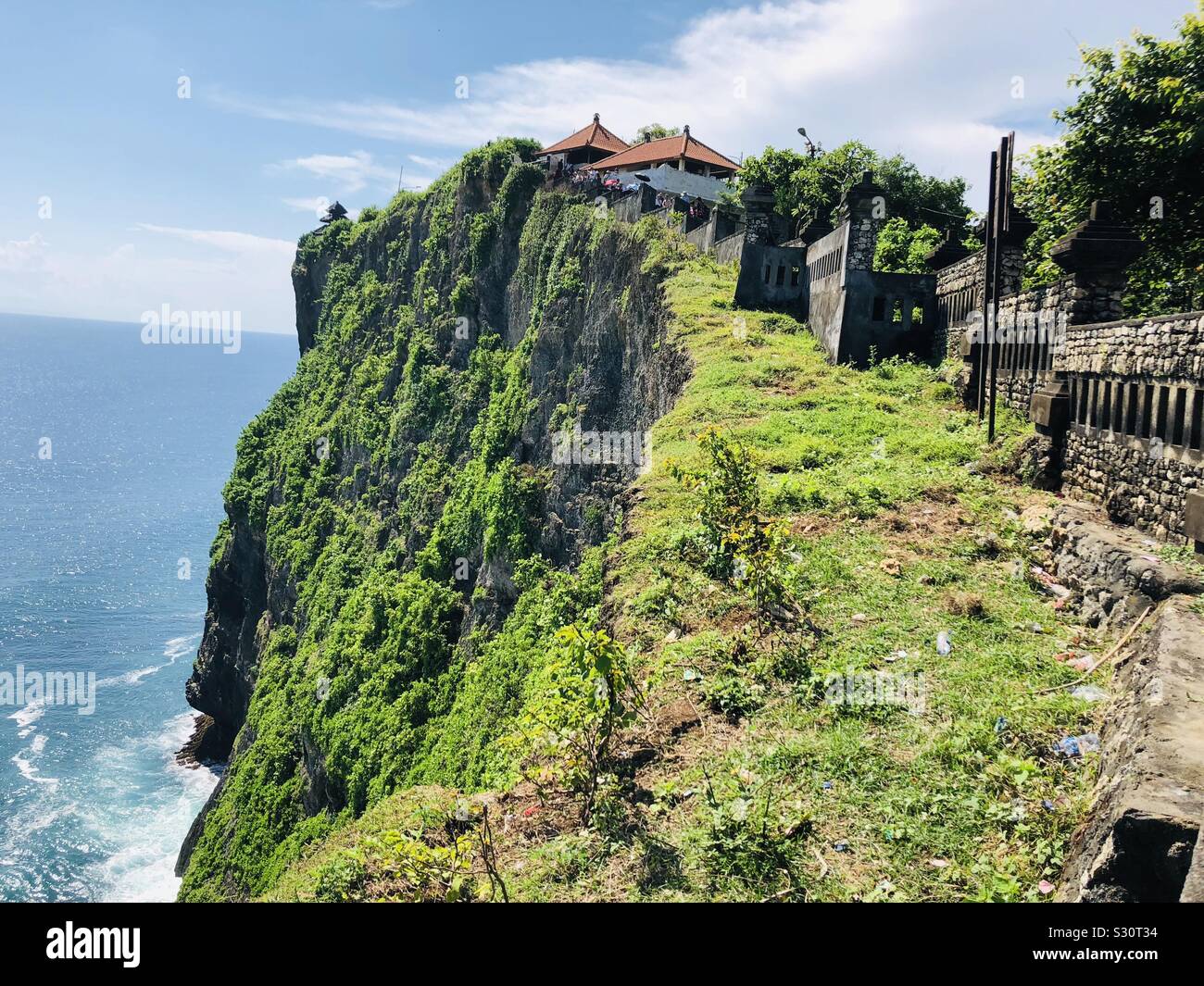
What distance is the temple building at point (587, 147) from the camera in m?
40.4

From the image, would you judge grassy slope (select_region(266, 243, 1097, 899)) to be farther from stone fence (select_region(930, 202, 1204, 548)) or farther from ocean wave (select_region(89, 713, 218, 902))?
ocean wave (select_region(89, 713, 218, 902))

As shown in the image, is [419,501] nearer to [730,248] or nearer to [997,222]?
[730,248]

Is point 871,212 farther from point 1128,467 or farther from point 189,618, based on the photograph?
point 189,618

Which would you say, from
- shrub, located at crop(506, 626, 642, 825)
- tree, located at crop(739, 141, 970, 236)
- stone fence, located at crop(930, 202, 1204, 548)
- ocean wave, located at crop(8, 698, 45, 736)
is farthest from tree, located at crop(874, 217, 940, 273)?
ocean wave, located at crop(8, 698, 45, 736)

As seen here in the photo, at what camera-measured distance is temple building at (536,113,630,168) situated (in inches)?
1592

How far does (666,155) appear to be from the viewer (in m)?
38.0

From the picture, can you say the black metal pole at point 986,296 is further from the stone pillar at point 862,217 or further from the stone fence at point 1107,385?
the stone pillar at point 862,217

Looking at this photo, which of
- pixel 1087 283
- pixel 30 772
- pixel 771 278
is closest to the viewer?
pixel 1087 283

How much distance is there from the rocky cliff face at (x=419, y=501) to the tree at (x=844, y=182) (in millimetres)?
9136

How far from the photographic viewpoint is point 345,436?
41438 millimetres

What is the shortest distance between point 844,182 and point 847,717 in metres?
29.0

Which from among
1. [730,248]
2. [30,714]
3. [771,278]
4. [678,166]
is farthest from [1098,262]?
[30,714]

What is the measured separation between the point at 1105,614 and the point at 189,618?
59.8 metres

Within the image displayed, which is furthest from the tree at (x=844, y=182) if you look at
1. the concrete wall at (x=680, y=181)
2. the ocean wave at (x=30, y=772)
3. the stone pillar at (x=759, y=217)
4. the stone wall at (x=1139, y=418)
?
the ocean wave at (x=30, y=772)
